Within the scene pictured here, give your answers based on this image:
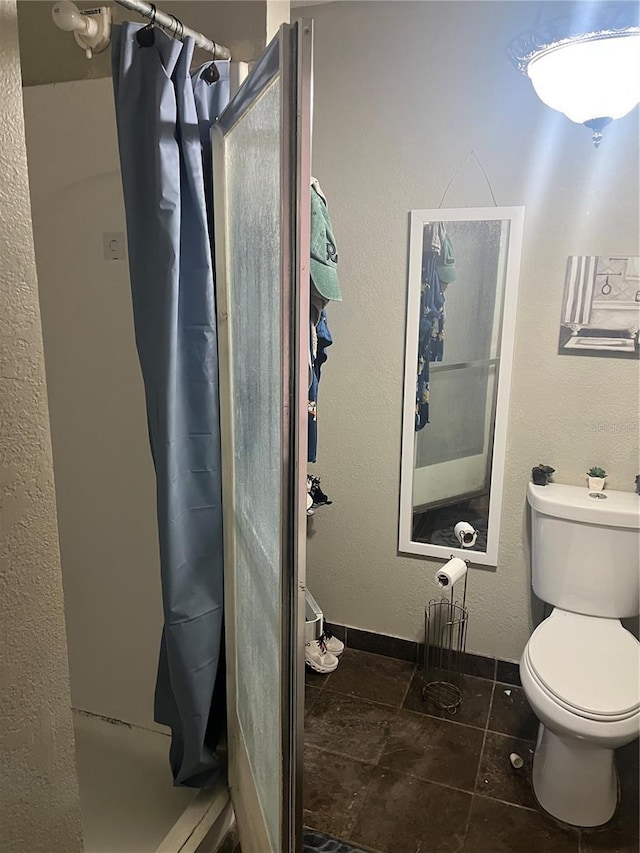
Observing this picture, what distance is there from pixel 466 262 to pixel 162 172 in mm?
1202

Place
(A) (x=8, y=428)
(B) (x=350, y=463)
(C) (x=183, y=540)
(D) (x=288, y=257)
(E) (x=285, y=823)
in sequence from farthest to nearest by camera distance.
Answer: (B) (x=350, y=463)
(C) (x=183, y=540)
(E) (x=285, y=823)
(D) (x=288, y=257)
(A) (x=8, y=428)

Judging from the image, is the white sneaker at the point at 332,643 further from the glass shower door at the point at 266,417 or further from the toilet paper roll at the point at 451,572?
the glass shower door at the point at 266,417

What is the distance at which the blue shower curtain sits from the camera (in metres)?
1.28

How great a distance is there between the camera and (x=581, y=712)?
163 cm

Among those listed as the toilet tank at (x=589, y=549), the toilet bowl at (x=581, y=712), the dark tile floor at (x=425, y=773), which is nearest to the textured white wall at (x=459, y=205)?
the toilet tank at (x=589, y=549)

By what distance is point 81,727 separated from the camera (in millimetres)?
2033

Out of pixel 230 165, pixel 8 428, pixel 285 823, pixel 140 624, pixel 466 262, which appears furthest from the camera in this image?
pixel 466 262

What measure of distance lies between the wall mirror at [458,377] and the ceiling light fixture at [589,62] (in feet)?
1.24

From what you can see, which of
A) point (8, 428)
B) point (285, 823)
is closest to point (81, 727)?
point (285, 823)

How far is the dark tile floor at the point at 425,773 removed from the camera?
172 cm

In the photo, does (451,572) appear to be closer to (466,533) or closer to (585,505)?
(466,533)

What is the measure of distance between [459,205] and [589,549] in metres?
1.22

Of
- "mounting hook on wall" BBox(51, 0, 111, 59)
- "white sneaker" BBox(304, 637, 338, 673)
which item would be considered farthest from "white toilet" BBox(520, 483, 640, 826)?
"mounting hook on wall" BBox(51, 0, 111, 59)

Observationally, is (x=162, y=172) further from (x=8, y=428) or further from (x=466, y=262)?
(x=466, y=262)
